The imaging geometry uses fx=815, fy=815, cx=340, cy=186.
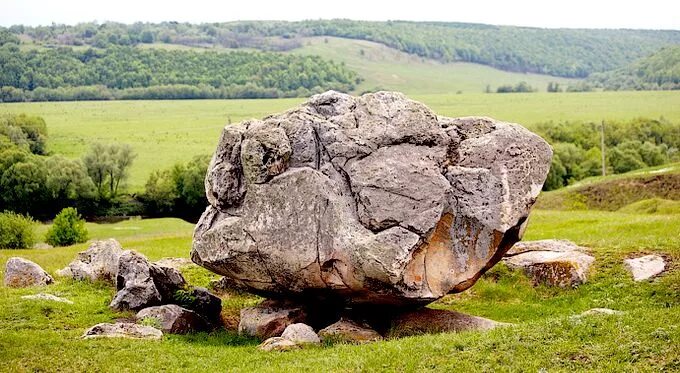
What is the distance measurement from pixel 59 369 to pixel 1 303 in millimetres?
8670

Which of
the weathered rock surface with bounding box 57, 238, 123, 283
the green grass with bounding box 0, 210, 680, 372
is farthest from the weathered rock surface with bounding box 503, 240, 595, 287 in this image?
the weathered rock surface with bounding box 57, 238, 123, 283

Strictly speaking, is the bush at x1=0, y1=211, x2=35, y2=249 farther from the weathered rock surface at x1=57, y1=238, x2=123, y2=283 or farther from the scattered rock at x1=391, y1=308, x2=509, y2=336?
the scattered rock at x1=391, y1=308, x2=509, y2=336

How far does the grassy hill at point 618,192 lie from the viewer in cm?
7062

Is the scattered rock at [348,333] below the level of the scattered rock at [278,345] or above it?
below

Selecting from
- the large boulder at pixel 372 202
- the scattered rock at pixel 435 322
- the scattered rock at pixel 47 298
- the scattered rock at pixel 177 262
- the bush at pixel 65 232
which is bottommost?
the bush at pixel 65 232

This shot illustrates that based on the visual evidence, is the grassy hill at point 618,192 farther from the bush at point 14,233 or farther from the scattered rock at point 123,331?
the scattered rock at point 123,331

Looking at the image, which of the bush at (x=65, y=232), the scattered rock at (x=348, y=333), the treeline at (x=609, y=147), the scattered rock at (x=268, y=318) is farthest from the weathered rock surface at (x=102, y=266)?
the treeline at (x=609, y=147)

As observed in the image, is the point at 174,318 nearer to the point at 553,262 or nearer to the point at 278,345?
the point at 278,345

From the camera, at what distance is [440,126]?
2969 cm

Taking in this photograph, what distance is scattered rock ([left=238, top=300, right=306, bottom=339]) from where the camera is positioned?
28.8m

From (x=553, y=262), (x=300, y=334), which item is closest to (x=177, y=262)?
(x=300, y=334)

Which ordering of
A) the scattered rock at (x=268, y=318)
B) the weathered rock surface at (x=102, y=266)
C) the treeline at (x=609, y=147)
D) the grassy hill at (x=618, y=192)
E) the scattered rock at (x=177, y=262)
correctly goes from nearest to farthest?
the scattered rock at (x=268, y=318)
the weathered rock surface at (x=102, y=266)
the scattered rock at (x=177, y=262)
the grassy hill at (x=618, y=192)
the treeline at (x=609, y=147)

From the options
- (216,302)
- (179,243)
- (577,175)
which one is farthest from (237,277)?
(577,175)

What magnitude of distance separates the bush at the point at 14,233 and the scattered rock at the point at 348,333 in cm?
4614
